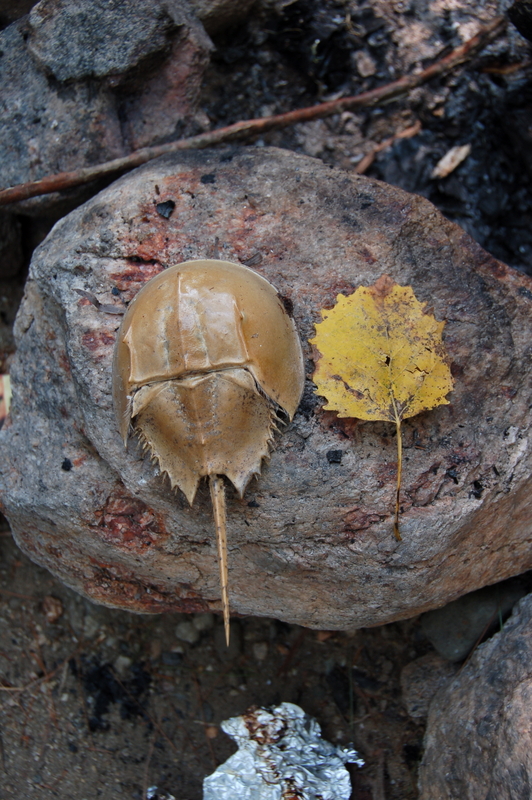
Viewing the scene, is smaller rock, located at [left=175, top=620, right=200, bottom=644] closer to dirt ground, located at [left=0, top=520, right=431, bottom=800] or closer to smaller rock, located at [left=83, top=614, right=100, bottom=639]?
dirt ground, located at [left=0, top=520, right=431, bottom=800]

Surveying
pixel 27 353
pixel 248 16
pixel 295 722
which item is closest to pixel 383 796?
pixel 295 722

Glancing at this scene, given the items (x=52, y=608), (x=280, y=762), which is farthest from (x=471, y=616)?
(x=52, y=608)

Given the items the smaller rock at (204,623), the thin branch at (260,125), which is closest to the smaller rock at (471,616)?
the smaller rock at (204,623)

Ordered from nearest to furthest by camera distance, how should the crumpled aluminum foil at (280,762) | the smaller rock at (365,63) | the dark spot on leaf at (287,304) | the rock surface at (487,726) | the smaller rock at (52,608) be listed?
the rock surface at (487,726) → the dark spot on leaf at (287,304) → the crumpled aluminum foil at (280,762) → the smaller rock at (52,608) → the smaller rock at (365,63)

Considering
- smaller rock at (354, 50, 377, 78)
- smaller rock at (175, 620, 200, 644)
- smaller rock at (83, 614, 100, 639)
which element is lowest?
smaller rock at (175, 620, 200, 644)

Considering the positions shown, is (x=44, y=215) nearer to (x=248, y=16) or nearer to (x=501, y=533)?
(x=248, y=16)

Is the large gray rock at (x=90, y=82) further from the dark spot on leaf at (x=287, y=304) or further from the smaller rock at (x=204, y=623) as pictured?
the smaller rock at (x=204, y=623)

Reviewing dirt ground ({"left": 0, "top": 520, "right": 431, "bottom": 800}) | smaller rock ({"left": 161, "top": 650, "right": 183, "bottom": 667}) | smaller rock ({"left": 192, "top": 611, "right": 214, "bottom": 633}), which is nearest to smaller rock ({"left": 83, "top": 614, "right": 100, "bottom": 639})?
dirt ground ({"left": 0, "top": 520, "right": 431, "bottom": 800})
